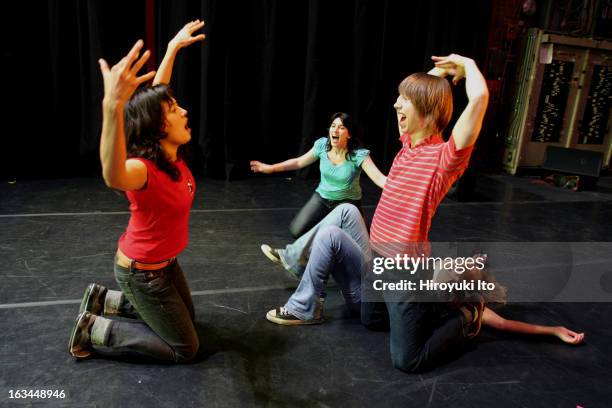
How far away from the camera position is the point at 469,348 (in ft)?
6.93

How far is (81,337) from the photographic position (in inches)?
71.2

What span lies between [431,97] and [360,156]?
1179 millimetres

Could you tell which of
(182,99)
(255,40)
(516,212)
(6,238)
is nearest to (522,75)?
(516,212)

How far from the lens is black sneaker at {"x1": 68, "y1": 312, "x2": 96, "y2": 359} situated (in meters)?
1.80

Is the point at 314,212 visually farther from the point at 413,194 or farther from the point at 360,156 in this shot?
the point at 413,194

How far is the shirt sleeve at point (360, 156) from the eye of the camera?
9.65ft

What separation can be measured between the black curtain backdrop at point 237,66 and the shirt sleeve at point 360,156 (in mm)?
2225

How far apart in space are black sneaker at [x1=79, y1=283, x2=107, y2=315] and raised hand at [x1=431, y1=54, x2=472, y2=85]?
1645 millimetres

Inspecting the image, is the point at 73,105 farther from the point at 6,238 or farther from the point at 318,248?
the point at 318,248

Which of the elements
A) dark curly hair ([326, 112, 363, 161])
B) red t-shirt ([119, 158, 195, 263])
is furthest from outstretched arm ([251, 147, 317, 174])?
red t-shirt ([119, 158, 195, 263])

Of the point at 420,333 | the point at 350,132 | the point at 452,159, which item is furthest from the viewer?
the point at 350,132

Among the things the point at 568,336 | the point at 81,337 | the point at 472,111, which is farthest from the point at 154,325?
the point at 568,336

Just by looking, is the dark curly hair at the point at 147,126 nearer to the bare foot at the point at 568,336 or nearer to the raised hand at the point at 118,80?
the raised hand at the point at 118,80

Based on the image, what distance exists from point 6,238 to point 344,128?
7.06 feet
